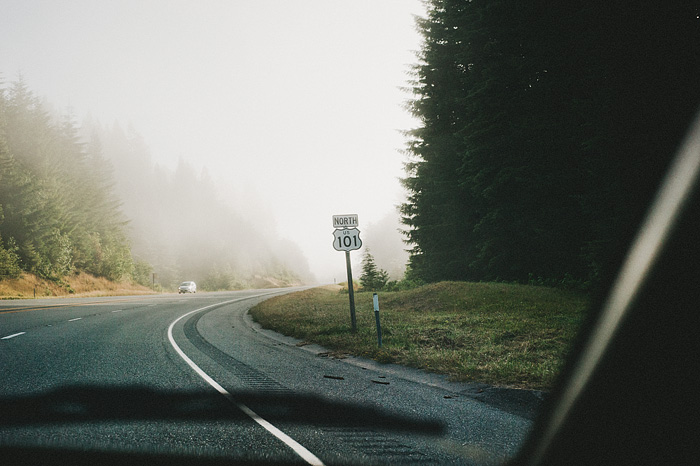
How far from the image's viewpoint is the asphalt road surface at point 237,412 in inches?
125

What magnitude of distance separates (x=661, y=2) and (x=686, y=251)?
724cm

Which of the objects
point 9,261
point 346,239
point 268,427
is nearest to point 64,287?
point 9,261

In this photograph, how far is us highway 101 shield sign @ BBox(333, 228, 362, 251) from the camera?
31.2ft

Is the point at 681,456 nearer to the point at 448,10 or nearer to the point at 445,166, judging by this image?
the point at 445,166

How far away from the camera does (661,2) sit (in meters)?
7.48

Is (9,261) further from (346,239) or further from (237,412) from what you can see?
(237,412)

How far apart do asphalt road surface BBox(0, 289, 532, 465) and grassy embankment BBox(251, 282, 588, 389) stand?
0.78 meters

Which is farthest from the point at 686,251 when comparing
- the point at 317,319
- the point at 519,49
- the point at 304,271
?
the point at 304,271

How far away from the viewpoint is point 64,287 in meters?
34.2

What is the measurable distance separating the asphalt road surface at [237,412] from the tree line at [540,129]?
8.80 feet

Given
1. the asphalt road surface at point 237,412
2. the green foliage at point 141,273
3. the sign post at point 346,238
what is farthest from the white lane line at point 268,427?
the green foliage at point 141,273

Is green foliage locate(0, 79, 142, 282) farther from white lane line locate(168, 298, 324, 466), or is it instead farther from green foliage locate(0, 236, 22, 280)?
white lane line locate(168, 298, 324, 466)

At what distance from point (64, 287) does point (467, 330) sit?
40254 mm

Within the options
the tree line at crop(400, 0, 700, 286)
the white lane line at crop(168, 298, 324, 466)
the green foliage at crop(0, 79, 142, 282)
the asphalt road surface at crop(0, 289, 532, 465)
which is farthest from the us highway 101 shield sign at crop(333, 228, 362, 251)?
the green foliage at crop(0, 79, 142, 282)
